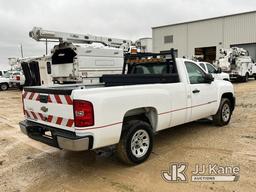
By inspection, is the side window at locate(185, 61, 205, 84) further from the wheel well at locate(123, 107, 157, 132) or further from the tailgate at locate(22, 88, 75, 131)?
the tailgate at locate(22, 88, 75, 131)

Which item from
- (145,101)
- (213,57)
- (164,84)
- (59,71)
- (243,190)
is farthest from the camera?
(213,57)

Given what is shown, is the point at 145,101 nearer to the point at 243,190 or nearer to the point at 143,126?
the point at 143,126

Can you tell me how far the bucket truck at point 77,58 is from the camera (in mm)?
11641

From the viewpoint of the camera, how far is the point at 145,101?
4.19 metres

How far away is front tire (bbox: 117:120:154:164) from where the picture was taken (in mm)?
4004

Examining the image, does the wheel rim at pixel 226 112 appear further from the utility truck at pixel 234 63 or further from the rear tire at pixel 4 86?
the rear tire at pixel 4 86

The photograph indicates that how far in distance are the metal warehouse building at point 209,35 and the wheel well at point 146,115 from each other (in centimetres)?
2727

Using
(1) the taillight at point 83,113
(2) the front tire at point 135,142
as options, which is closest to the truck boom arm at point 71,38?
(2) the front tire at point 135,142

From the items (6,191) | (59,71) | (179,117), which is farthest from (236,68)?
(6,191)

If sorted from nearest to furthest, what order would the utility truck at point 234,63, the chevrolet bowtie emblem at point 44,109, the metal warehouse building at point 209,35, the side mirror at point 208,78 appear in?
the chevrolet bowtie emblem at point 44,109, the side mirror at point 208,78, the utility truck at point 234,63, the metal warehouse building at point 209,35

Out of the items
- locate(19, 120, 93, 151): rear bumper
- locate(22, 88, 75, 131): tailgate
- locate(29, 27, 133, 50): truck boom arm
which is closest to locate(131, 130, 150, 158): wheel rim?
locate(19, 120, 93, 151): rear bumper

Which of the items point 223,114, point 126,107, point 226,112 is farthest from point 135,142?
point 226,112

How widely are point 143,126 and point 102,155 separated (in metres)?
1.15

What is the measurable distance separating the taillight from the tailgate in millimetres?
92
